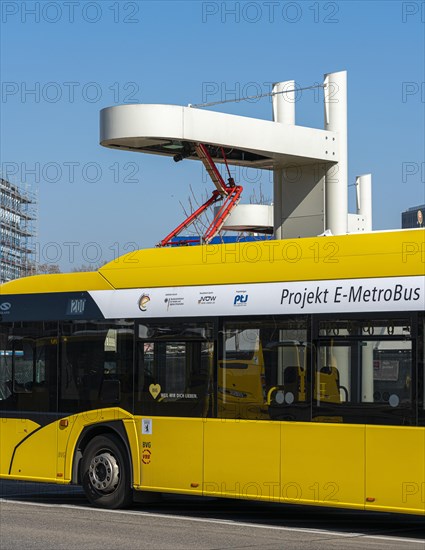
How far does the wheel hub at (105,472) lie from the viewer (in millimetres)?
14352

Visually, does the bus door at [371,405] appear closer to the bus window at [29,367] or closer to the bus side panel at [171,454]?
the bus side panel at [171,454]

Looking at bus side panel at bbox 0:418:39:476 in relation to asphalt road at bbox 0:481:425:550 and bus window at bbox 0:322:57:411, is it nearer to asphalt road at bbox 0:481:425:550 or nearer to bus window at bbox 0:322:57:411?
bus window at bbox 0:322:57:411

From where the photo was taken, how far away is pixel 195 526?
1270 cm

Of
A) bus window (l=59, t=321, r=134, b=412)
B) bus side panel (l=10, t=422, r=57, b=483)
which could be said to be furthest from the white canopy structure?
bus side panel (l=10, t=422, r=57, b=483)

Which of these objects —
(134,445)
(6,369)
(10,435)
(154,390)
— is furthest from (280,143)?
(134,445)

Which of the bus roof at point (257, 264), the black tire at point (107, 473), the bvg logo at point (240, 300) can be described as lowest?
the black tire at point (107, 473)

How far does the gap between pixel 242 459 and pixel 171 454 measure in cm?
107

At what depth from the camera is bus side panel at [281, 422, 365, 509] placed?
11938mm

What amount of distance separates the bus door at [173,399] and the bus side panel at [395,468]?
2.24m

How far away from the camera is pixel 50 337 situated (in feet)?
49.1

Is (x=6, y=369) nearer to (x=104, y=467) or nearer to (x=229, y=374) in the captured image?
(x=104, y=467)

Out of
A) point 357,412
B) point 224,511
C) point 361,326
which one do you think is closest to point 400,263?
point 361,326

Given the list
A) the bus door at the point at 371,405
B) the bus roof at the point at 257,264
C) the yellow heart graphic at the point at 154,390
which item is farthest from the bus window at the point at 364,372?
the yellow heart graphic at the point at 154,390

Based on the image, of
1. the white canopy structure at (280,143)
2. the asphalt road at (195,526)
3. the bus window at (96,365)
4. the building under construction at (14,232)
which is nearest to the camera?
the asphalt road at (195,526)
